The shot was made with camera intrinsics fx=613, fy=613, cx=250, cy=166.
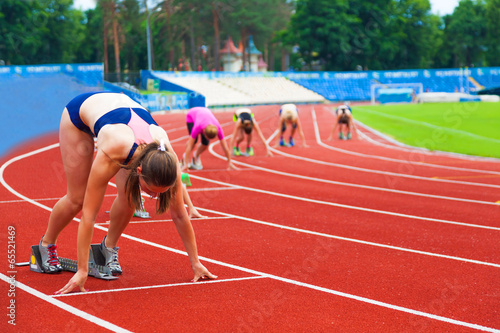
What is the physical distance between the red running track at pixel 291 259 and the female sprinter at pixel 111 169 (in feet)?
1.13

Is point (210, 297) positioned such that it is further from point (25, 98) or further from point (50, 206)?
point (25, 98)

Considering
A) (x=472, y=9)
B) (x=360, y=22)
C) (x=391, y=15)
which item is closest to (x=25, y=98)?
(x=360, y=22)

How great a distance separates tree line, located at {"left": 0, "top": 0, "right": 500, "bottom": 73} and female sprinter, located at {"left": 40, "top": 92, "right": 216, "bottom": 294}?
43986mm

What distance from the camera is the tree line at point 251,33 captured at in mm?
58062

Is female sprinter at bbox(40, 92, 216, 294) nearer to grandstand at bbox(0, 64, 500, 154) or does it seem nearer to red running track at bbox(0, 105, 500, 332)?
red running track at bbox(0, 105, 500, 332)

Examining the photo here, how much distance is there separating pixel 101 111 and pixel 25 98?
987 cm

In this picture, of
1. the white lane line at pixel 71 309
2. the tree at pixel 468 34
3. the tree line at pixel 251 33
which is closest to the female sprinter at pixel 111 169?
the white lane line at pixel 71 309

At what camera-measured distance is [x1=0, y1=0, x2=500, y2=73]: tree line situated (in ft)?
190

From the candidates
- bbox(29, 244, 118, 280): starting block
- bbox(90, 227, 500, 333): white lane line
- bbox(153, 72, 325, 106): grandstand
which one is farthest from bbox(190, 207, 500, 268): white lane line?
bbox(153, 72, 325, 106): grandstand

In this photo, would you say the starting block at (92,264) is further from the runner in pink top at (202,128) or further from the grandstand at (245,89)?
the grandstand at (245,89)

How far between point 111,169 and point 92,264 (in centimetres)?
138

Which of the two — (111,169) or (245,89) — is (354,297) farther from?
(245,89)

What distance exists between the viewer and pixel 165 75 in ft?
153

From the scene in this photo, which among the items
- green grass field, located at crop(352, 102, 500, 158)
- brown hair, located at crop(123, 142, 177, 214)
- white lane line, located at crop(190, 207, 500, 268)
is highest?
brown hair, located at crop(123, 142, 177, 214)
